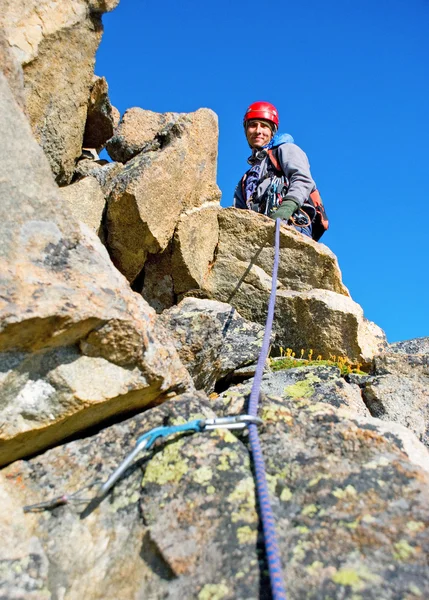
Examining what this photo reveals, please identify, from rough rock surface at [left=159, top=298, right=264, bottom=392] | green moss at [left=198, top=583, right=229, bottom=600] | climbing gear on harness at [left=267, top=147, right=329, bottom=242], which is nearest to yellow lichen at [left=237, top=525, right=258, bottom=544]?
green moss at [left=198, top=583, right=229, bottom=600]

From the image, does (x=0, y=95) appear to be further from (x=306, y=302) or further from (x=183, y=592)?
(x=306, y=302)

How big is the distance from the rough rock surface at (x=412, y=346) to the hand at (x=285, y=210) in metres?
3.04

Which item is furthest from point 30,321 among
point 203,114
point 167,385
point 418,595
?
point 203,114

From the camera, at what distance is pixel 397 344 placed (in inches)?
412

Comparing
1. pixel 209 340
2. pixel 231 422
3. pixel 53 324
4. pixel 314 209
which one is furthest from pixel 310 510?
pixel 314 209

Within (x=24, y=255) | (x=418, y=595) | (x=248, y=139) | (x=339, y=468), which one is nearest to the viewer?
(x=418, y=595)

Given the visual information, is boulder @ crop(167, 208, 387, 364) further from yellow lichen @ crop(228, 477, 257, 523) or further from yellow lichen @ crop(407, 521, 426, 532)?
yellow lichen @ crop(407, 521, 426, 532)

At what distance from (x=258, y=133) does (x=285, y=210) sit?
2748mm

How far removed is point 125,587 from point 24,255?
231 cm

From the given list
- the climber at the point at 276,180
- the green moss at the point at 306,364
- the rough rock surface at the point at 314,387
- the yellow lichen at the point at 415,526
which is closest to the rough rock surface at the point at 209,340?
the rough rock surface at the point at 314,387

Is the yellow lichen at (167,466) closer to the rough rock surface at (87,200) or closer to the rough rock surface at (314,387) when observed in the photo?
the rough rock surface at (314,387)

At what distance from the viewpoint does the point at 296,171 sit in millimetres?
10492

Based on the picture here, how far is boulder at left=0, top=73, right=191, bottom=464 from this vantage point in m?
3.89

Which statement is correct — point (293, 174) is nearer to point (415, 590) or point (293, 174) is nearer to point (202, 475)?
point (202, 475)
